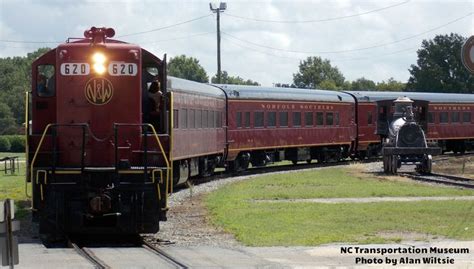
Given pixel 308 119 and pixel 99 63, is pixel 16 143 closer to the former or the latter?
pixel 308 119

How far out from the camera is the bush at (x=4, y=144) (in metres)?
83.9

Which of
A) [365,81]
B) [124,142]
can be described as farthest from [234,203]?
[365,81]

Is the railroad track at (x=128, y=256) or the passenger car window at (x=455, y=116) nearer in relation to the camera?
the railroad track at (x=128, y=256)

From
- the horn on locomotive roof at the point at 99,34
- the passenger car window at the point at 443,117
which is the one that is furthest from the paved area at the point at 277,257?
the passenger car window at the point at 443,117

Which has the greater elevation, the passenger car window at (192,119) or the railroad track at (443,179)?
the passenger car window at (192,119)

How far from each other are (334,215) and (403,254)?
20.0 ft

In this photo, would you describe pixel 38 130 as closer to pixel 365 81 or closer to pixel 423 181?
pixel 423 181

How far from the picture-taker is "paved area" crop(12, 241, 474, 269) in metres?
14.0

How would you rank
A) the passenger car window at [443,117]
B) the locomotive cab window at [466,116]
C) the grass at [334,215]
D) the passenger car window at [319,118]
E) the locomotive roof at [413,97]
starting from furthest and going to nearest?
A: the locomotive cab window at [466,116] → the passenger car window at [443,117] → the locomotive roof at [413,97] → the passenger car window at [319,118] → the grass at [334,215]

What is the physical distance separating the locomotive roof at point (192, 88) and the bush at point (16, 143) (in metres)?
50.5

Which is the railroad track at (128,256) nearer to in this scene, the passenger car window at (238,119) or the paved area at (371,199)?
the paved area at (371,199)

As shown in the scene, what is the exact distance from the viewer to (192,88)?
2936 cm

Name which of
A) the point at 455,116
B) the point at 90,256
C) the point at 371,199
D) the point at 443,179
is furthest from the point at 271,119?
the point at 90,256

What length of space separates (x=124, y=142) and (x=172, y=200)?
7.81 m
